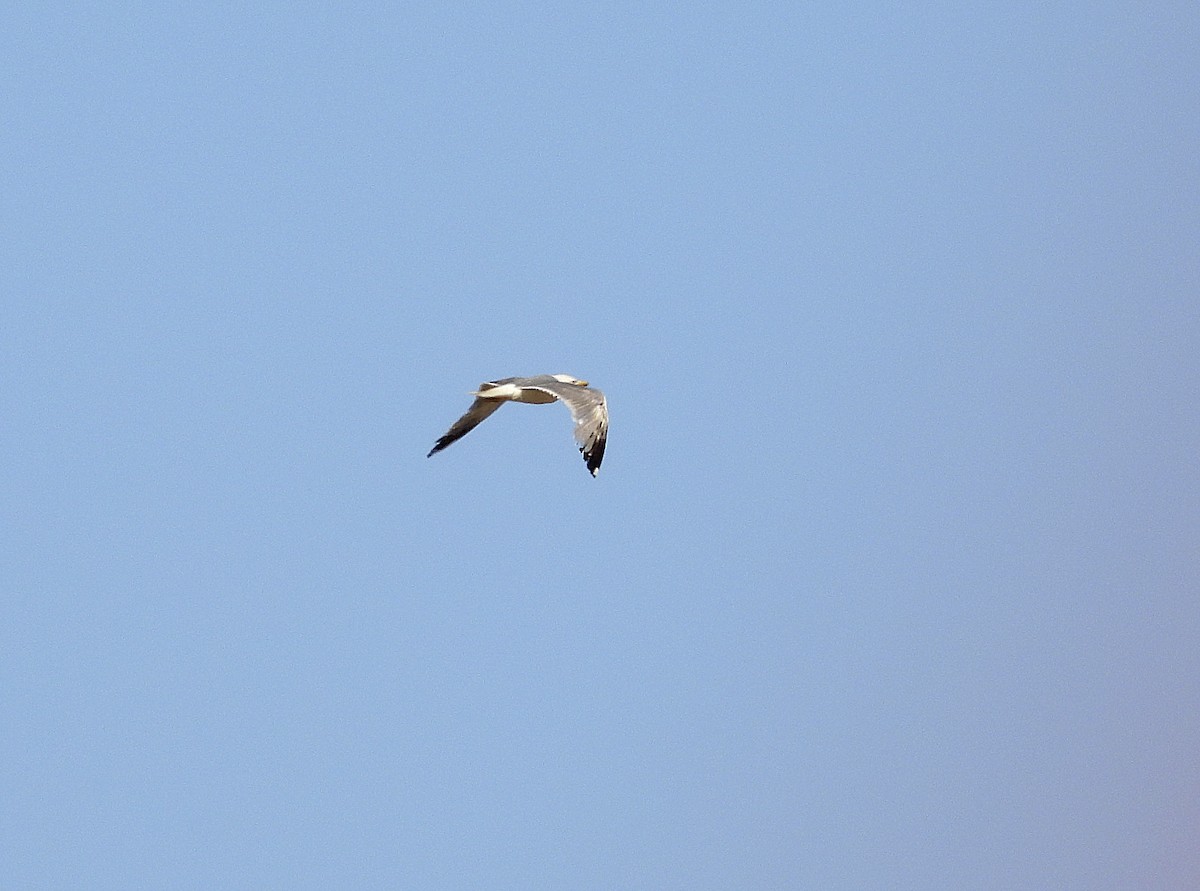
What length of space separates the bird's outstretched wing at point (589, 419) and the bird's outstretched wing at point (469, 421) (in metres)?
3.17

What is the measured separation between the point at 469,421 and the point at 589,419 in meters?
5.14

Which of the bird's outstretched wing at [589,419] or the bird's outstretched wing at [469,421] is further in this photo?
the bird's outstretched wing at [469,421]

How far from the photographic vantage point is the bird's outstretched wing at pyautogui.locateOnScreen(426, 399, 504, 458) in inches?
1387

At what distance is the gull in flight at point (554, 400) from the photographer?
99.6 ft

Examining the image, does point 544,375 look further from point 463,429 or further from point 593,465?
point 593,465

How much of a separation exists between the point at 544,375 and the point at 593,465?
452 centimetres

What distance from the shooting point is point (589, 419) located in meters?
30.7

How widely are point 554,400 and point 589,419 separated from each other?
2742 mm

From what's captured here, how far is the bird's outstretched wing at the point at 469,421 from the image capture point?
35.2 meters

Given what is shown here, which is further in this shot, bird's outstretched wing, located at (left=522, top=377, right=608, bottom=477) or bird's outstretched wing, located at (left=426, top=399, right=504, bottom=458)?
bird's outstretched wing, located at (left=426, top=399, right=504, bottom=458)

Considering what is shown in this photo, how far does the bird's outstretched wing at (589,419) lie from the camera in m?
Answer: 30.2

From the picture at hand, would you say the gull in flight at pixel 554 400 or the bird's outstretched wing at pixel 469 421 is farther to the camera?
the bird's outstretched wing at pixel 469 421

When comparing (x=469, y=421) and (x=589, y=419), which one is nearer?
(x=589, y=419)

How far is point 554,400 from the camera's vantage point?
3334 centimetres
